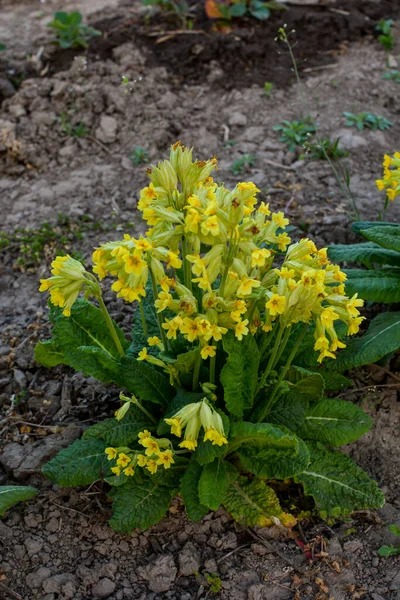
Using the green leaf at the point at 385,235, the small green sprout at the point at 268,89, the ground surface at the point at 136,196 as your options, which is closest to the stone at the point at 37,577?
the ground surface at the point at 136,196

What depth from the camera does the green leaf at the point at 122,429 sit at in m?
3.12

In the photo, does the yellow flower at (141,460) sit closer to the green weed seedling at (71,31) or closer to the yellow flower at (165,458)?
the yellow flower at (165,458)

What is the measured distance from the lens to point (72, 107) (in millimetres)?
5789

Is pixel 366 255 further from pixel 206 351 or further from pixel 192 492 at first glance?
pixel 192 492

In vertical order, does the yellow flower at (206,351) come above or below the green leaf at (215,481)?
above

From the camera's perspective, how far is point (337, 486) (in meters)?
3.22

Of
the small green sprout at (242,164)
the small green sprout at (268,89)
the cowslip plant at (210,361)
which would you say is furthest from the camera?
the small green sprout at (268,89)

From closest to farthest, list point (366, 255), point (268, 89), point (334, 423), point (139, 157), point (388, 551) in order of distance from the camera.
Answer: point (388, 551)
point (334, 423)
point (366, 255)
point (139, 157)
point (268, 89)

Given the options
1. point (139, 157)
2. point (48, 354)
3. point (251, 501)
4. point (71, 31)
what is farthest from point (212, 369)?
point (71, 31)

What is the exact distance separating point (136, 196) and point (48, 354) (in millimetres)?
1895

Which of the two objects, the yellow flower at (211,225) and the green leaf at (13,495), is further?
the green leaf at (13,495)

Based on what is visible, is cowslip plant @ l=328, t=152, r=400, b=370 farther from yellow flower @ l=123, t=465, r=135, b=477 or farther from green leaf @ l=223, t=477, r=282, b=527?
yellow flower @ l=123, t=465, r=135, b=477

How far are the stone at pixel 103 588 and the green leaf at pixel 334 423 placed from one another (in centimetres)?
107

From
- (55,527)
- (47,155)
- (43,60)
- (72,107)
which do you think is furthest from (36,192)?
(55,527)
